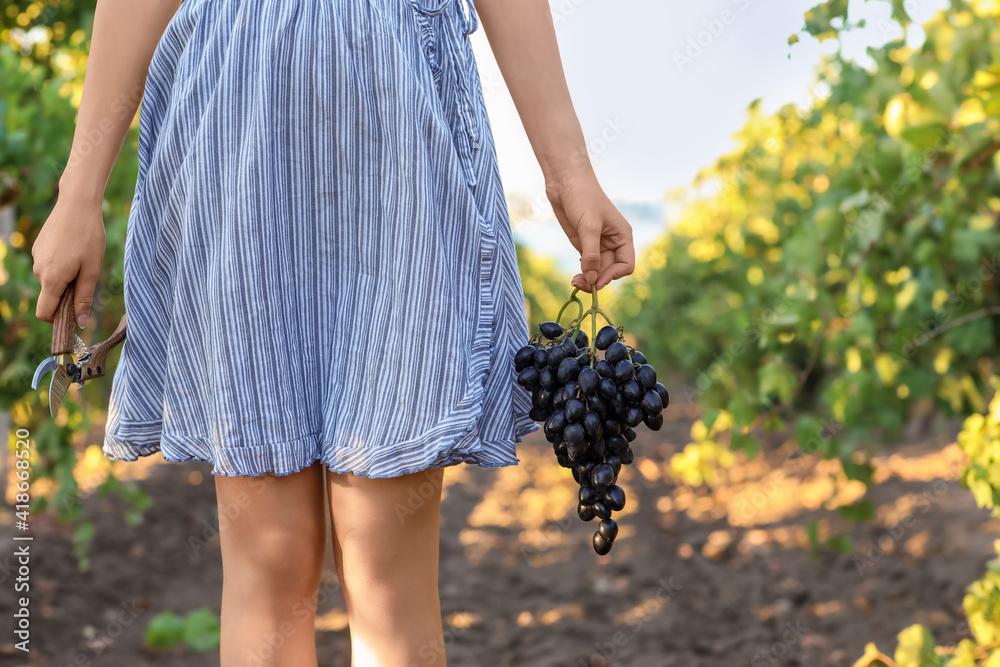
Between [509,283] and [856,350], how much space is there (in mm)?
1717

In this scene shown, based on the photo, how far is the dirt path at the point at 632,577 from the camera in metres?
2.25

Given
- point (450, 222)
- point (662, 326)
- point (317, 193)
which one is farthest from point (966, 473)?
point (662, 326)

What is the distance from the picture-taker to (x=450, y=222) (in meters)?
0.94

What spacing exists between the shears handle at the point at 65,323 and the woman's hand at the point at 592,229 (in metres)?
0.55

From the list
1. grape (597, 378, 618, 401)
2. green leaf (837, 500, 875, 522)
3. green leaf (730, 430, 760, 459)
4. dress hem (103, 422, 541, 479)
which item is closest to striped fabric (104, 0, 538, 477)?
dress hem (103, 422, 541, 479)

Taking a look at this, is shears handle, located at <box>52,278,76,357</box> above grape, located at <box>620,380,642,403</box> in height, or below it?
above

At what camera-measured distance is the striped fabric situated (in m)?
0.89

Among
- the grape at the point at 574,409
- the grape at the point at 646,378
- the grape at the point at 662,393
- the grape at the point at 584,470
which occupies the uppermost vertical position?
the grape at the point at 646,378

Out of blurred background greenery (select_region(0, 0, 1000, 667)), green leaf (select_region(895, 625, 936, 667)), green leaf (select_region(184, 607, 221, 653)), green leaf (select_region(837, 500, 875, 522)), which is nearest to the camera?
green leaf (select_region(895, 625, 936, 667))

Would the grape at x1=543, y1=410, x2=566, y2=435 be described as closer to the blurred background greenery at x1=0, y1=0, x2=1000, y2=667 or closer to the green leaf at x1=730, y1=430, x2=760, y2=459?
the blurred background greenery at x1=0, y1=0, x2=1000, y2=667

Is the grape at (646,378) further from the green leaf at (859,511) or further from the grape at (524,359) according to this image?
the green leaf at (859,511)

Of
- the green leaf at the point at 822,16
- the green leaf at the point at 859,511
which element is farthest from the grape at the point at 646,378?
the green leaf at the point at 859,511

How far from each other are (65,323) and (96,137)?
0.21 meters

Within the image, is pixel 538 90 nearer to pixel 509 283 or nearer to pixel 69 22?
pixel 509 283
